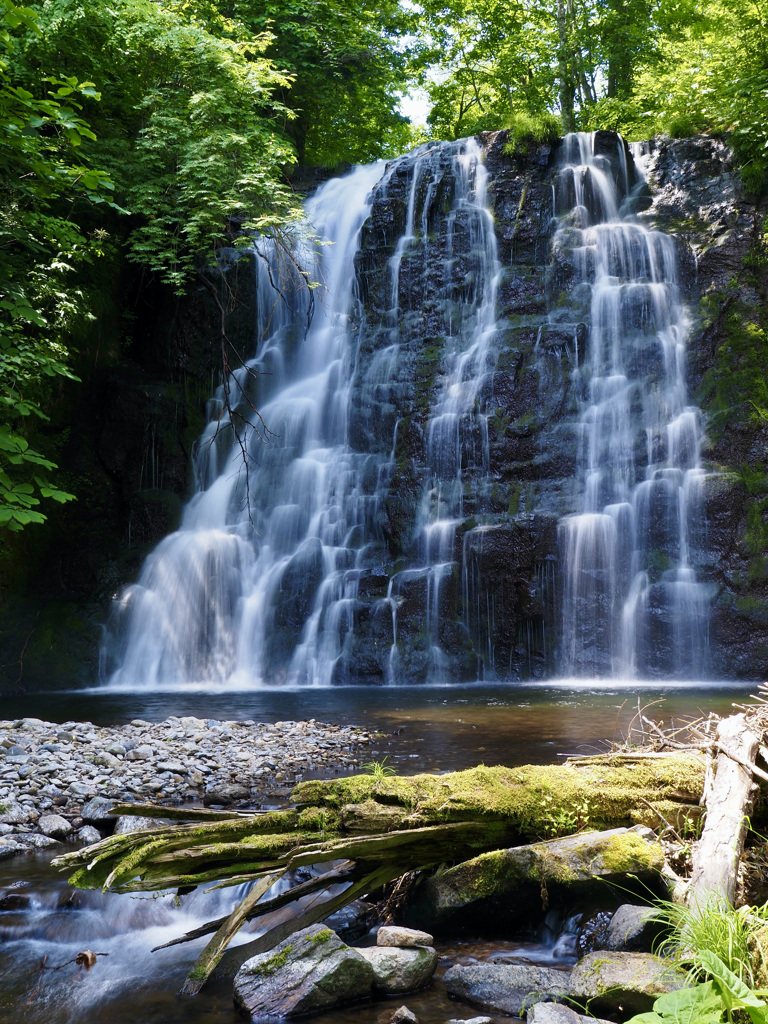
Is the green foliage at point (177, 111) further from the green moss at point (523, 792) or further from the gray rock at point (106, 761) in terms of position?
the green moss at point (523, 792)

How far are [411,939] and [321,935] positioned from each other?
434mm

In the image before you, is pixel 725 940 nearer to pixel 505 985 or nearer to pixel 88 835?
pixel 505 985

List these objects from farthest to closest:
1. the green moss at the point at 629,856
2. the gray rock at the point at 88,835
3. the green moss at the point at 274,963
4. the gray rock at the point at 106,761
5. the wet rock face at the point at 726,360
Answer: the wet rock face at the point at 726,360 < the gray rock at the point at 106,761 < the gray rock at the point at 88,835 < the green moss at the point at 629,856 < the green moss at the point at 274,963

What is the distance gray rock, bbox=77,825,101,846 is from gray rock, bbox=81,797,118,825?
0.08m

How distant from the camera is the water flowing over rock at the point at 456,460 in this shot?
532 inches

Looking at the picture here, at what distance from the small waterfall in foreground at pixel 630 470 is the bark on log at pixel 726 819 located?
395 inches

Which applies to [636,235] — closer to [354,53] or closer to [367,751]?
[354,53]

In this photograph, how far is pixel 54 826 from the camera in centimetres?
496

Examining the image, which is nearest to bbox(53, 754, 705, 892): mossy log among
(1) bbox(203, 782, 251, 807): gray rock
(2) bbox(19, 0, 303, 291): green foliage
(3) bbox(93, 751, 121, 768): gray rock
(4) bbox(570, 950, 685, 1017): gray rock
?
(4) bbox(570, 950, 685, 1017): gray rock

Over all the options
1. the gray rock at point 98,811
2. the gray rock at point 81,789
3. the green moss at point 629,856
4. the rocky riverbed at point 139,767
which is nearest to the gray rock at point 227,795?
the rocky riverbed at point 139,767

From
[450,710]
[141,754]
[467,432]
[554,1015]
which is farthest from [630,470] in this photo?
[554,1015]

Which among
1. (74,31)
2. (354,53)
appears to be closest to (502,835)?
(74,31)

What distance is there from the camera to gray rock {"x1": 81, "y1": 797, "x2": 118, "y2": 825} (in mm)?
5059

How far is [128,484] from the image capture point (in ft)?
54.9
